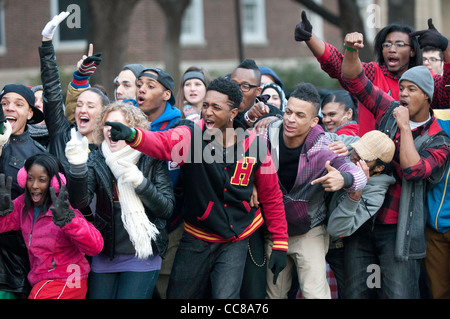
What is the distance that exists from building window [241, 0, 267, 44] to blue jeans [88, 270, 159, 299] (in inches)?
764

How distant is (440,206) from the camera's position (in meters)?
4.72

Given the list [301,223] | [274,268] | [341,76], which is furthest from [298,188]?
[341,76]

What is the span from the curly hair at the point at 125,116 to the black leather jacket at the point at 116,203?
0.14 metres

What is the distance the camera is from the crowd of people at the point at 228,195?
431cm

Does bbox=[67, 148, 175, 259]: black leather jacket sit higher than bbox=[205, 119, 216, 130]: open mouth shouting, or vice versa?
bbox=[205, 119, 216, 130]: open mouth shouting

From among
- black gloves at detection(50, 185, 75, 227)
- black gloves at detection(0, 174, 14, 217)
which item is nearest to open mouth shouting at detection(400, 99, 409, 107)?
black gloves at detection(50, 185, 75, 227)

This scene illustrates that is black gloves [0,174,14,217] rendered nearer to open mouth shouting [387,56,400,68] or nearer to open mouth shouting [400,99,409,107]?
open mouth shouting [400,99,409,107]

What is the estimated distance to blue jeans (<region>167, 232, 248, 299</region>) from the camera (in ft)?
14.6

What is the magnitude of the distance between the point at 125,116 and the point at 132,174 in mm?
604

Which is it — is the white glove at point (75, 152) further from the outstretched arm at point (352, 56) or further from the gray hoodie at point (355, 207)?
the outstretched arm at point (352, 56)

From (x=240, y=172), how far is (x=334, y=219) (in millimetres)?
787

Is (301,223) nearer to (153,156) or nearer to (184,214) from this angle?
(184,214)

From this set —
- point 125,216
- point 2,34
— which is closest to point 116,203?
point 125,216

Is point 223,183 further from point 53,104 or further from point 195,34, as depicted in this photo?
point 195,34
